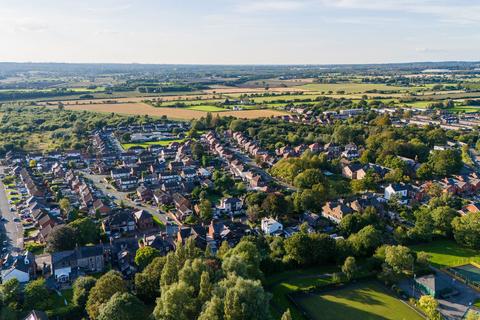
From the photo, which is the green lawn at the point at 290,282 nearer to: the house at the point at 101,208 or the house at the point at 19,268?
the house at the point at 19,268

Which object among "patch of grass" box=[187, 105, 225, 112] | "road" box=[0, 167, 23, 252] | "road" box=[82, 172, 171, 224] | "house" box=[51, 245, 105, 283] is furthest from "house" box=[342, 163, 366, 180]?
"patch of grass" box=[187, 105, 225, 112]

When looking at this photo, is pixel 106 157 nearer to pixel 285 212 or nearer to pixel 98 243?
pixel 98 243

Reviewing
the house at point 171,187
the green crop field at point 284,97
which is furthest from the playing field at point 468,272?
the green crop field at point 284,97

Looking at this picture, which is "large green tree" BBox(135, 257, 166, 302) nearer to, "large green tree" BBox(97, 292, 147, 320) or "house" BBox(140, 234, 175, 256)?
"large green tree" BBox(97, 292, 147, 320)

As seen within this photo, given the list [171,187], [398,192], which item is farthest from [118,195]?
[398,192]

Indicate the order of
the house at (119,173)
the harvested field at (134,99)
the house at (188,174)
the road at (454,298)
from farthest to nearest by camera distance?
the harvested field at (134,99) < the house at (119,173) < the house at (188,174) < the road at (454,298)

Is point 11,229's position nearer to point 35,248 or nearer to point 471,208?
point 35,248

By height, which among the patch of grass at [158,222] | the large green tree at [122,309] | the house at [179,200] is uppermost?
the large green tree at [122,309]
